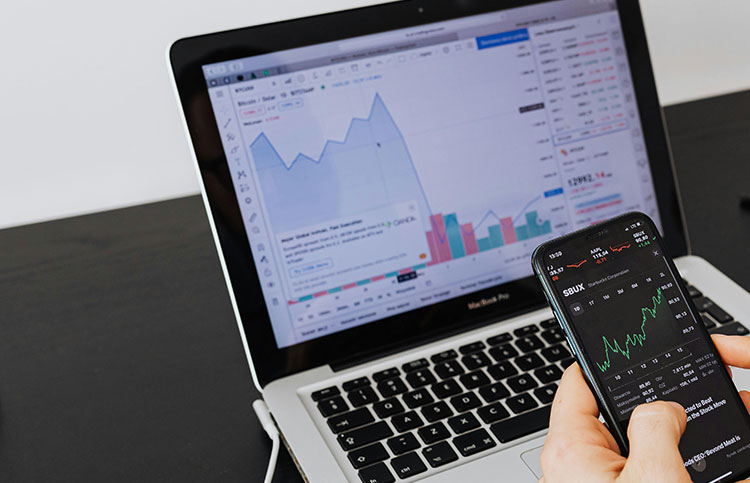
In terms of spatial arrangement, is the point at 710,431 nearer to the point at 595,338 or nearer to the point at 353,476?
the point at 595,338

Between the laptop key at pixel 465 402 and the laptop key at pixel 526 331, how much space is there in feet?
0.36

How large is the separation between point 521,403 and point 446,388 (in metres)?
0.07

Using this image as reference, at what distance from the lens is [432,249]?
81 cm

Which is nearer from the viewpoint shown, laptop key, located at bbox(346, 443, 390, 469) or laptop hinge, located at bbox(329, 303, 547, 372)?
laptop key, located at bbox(346, 443, 390, 469)

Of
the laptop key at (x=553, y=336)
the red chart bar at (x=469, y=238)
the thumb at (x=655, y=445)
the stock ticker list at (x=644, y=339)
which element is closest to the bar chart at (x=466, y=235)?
the red chart bar at (x=469, y=238)

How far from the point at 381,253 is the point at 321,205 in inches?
3.0

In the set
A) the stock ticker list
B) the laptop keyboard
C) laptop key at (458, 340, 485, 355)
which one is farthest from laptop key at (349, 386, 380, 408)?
the stock ticker list

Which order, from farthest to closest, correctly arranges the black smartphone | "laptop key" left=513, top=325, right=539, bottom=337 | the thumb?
"laptop key" left=513, top=325, right=539, bottom=337, the black smartphone, the thumb

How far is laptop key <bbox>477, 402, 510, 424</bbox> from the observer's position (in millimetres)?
682

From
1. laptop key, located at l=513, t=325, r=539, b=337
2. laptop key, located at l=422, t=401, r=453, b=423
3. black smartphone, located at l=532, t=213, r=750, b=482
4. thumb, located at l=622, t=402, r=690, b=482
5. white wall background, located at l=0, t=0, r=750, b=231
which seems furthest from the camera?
white wall background, located at l=0, t=0, r=750, b=231

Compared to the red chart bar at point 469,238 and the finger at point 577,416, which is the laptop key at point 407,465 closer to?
the finger at point 577,416

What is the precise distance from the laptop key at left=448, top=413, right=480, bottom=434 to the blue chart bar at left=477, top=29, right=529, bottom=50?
1.24 feet

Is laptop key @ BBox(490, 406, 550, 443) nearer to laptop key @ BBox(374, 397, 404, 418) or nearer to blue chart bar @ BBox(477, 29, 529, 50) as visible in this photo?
→ laptop key @ BBox(374, 397, 404, 418)

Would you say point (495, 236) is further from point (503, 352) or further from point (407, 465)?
point (407, 465)
